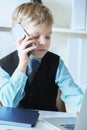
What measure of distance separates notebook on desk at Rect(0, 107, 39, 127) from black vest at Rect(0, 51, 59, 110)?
26cm

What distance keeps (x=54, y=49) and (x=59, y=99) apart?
0.64m

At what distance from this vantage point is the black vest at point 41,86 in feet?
4.07

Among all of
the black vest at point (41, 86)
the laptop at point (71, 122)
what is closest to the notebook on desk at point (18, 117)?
the laptop at point (71, 122)

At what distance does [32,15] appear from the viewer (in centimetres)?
124

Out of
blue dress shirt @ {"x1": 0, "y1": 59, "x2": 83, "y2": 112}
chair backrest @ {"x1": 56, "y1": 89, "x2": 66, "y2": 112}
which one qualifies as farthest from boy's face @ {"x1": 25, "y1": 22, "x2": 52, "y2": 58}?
chair backrest @ {"x1": 56, "y1": 89, "x2": 66, "y2": 112}

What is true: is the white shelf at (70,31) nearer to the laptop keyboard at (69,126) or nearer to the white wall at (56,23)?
the white wall at (56,23)

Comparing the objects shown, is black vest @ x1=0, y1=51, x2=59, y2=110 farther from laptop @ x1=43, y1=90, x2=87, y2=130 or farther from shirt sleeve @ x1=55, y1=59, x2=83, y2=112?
laptop @ x1=43, y1=90, x2=87, y2=130

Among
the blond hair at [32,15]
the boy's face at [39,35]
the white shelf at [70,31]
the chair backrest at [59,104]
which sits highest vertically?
the blond hair at [32,15]

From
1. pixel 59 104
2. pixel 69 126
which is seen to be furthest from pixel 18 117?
pixel 59 104

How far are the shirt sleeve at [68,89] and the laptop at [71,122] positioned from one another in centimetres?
20

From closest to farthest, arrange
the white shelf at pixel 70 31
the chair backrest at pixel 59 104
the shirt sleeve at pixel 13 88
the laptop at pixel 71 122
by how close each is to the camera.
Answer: the laptop at pixel 71 122 → the shirt sleeve at pixel 13 88 → the chair backrest at pixel 59 104 → the white shelf at pixel 70 31

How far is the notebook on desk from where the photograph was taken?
844mm

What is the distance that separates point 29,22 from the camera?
1.22 metres

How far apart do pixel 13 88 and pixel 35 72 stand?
196 mm
